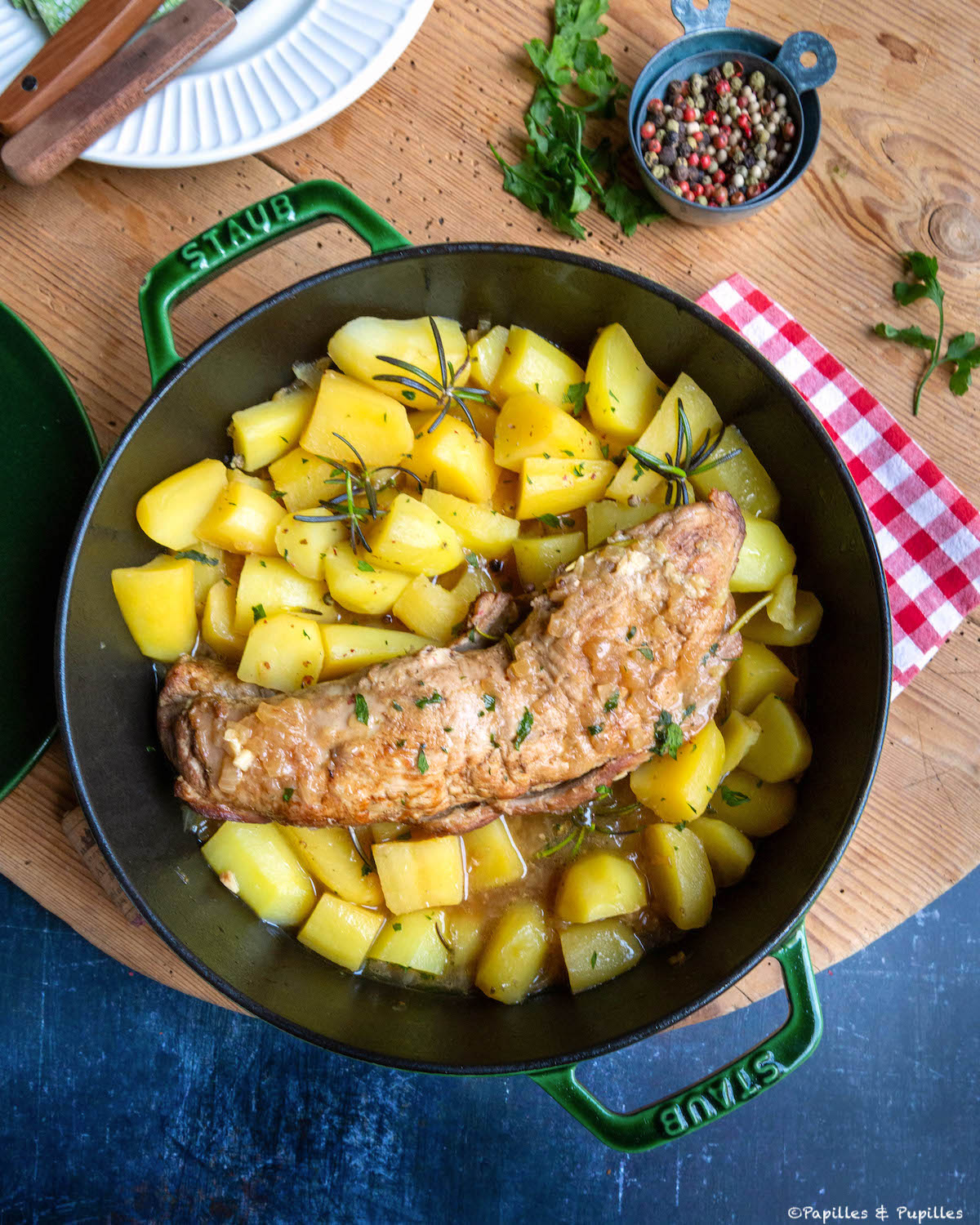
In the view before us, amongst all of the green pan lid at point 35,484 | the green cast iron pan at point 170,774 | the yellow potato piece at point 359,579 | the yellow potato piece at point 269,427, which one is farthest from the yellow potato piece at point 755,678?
the green pan lid at point 35,484

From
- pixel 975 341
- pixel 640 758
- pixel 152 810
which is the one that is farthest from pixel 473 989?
pixel 975 341

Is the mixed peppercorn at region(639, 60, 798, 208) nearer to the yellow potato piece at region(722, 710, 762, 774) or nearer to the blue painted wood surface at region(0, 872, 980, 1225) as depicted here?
the yellow potato piece at region(722, 710, 762, 774)

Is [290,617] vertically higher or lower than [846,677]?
higher

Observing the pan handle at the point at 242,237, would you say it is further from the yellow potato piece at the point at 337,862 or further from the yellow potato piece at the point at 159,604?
the yellow potato piece at the point at 337,862

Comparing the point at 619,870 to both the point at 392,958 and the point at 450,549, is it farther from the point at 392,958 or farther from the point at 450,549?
the point at 450,549

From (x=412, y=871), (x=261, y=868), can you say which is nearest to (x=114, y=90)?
(x=261, y=868)

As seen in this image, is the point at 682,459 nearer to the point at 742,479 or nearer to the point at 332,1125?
the point at 742,479
